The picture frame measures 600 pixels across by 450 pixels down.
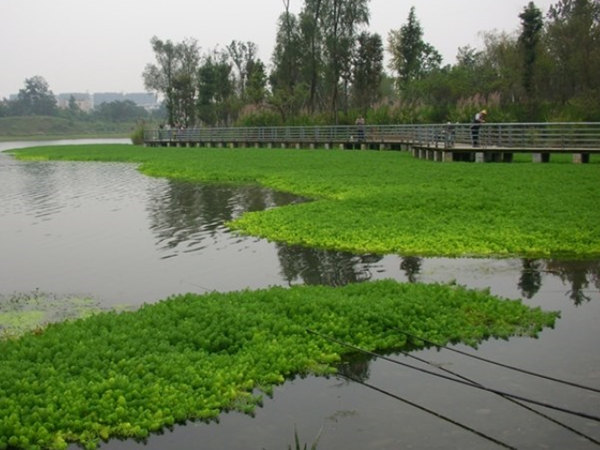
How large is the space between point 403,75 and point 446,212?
51979mm

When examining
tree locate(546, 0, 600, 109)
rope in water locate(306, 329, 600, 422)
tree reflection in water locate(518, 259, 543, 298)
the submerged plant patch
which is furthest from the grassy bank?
rope in water locate(306, 329, 600, 422)

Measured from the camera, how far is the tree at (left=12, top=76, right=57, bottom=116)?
552ft

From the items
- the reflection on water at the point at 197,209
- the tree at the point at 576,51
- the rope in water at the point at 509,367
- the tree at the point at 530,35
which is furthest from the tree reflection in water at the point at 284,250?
the tree at the point at 576,51

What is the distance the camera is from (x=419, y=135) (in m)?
38.2

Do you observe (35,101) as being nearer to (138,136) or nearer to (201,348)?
(138,136)

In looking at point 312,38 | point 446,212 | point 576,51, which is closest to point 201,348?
point 446,212

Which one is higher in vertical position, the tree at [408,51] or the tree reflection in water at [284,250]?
the tree at [408,51]

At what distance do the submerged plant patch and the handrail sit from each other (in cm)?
2226

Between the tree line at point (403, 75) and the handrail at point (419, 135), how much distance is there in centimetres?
289

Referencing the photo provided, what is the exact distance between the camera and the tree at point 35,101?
552 ft

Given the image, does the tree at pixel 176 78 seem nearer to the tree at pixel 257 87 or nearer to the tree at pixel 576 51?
the tree at pixel 257 87

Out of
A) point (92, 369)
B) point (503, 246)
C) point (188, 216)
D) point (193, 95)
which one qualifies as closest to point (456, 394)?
point (92, 369)

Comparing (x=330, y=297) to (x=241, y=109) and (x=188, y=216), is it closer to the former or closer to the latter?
(x=188, y=216)

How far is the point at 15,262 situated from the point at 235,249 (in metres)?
4.84
